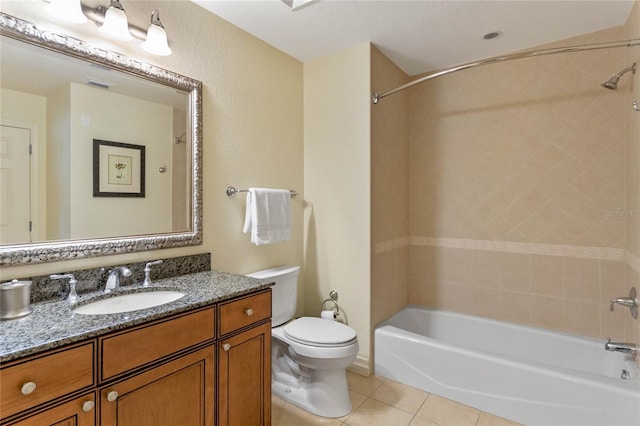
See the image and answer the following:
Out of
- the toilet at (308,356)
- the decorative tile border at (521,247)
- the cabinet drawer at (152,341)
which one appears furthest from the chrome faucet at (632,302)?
the cabinet drawer at (152,341)

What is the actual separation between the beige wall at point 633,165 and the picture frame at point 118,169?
262 cm

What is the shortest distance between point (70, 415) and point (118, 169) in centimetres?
104

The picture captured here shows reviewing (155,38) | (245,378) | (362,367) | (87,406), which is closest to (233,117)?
(155,38)

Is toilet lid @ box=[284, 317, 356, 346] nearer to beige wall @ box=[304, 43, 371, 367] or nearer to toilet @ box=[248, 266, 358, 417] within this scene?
toilet @ box=[248, 266, 358, 417]

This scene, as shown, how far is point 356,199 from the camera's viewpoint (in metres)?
2.36

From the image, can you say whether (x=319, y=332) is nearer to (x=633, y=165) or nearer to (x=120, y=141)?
(x=120, y=141)

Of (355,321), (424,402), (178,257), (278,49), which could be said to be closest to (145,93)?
(178,257)

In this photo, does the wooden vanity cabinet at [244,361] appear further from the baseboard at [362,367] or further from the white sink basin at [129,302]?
the baseboard at [362,367]

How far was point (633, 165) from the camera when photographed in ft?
6.08

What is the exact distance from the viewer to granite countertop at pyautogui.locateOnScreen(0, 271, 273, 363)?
0.89 meters

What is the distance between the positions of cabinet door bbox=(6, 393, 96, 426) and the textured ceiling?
6.47ft

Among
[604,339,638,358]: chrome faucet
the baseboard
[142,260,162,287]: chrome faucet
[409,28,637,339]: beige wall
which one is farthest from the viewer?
the baseboard

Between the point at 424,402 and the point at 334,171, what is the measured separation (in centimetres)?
167

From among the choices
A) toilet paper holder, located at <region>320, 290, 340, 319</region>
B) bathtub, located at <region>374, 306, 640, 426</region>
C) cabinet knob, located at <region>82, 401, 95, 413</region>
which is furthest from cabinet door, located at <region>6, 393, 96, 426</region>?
bathtub, located at <region>374, 306, 640, 426</region>
